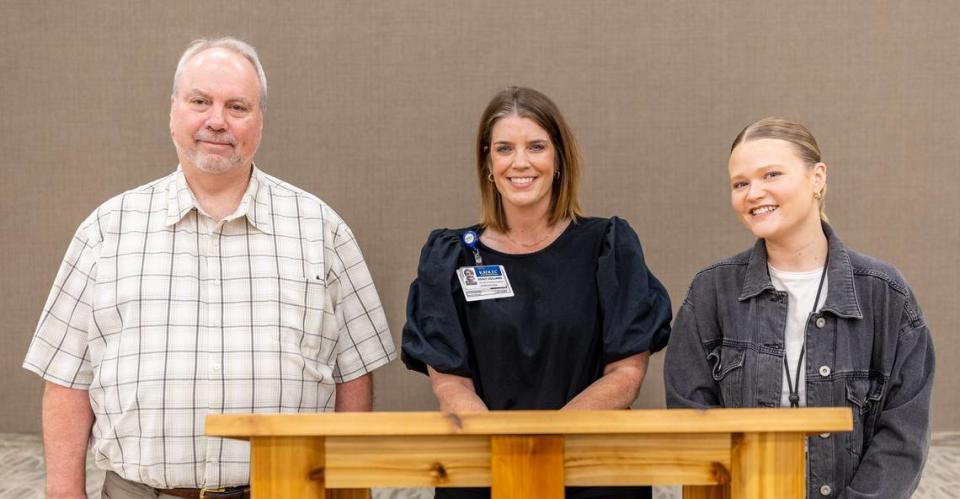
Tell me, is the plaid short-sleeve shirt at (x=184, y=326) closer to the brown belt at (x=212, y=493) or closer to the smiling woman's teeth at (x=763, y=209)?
the brown belt at (x=212, y=493)

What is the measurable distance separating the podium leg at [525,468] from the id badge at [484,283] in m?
0.86

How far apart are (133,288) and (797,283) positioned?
1.48 metres

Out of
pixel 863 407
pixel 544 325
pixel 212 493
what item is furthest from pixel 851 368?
pixel 212 493

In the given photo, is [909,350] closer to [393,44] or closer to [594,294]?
[594,294]

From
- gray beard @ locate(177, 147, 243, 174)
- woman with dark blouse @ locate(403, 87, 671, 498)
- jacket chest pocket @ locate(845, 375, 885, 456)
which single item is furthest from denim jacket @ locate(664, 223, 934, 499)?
gray beard @ locate(177, 147, 243, 174)

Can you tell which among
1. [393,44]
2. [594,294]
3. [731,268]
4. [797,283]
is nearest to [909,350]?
[797,283]

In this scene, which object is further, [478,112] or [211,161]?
[478,112]

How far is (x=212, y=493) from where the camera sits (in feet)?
6.80

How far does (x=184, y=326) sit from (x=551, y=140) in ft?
3.22

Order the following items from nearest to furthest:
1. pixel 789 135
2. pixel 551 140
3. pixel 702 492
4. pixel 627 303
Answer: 1. pixel 702 492
2. pixel 789 135
3. pixel 627 303
4. pixel 551 140

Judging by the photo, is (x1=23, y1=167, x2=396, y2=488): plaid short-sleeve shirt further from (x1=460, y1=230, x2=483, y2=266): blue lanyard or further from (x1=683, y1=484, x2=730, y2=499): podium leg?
(x1=683, y1=484, x2=730, y2=499): podium leg

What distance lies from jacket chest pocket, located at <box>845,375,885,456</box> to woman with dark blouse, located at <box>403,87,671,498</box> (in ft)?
1.55

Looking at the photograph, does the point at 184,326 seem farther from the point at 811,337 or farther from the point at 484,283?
the point at 811,337

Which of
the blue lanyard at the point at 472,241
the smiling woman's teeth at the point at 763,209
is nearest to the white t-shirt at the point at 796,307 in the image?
the smiling woman's teeth at the point at 763,209
